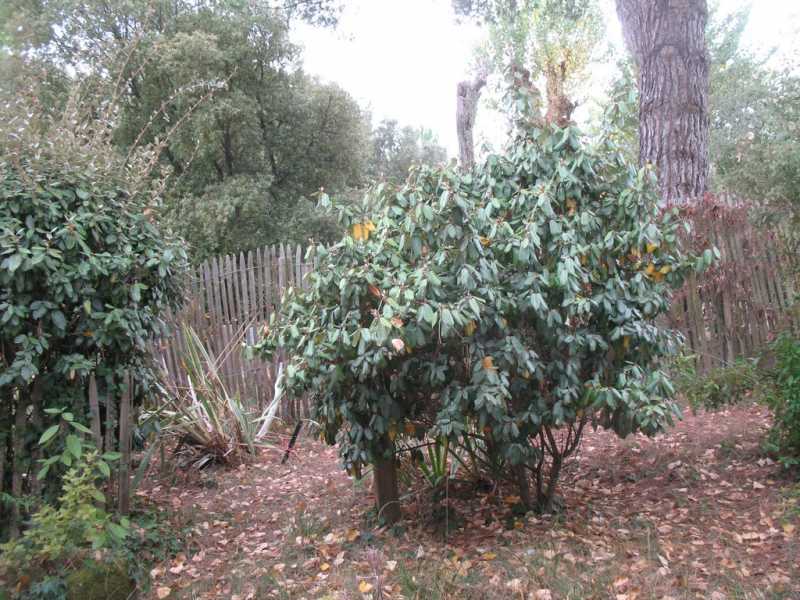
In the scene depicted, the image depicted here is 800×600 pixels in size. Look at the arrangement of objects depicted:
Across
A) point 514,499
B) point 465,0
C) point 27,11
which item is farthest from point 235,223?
point 514,499

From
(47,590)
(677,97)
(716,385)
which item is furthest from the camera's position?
(677,97)

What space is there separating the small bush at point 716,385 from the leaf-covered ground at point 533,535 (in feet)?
2.05

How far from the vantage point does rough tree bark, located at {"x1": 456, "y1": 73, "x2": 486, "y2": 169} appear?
9.19 m

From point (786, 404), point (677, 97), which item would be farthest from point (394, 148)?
point (786, 404)

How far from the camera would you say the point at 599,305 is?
3.71 metres

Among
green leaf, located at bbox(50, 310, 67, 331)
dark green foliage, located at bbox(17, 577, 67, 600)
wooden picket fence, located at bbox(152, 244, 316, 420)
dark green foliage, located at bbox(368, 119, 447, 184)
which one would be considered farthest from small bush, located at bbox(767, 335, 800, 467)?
dark green foliage, located at bbox(368, 119, 447, 184)

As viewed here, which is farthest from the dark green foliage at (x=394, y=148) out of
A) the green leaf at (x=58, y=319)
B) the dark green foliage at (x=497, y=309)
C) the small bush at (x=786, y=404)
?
the green leaf at (x=58, y=319)

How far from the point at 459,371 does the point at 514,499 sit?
1.13 m

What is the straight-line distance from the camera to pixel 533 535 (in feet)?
12.9

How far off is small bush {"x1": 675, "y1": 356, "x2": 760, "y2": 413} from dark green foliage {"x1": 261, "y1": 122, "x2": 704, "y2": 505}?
2.43m

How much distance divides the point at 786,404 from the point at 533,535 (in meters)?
1.86

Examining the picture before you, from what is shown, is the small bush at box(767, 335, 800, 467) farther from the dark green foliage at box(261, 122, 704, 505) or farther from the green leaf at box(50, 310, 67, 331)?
the green leaf at box(50, 310, 67, 331)

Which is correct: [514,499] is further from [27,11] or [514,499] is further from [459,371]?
[27,11]

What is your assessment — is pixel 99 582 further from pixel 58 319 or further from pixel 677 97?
pixel 677 97
